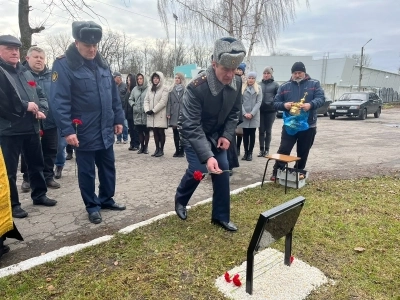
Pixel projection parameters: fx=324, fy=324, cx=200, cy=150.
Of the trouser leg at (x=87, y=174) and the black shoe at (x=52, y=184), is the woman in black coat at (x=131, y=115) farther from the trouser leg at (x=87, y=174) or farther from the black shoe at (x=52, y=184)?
the trouser leg at (x=87, y=174)

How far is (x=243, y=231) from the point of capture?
3.44 m

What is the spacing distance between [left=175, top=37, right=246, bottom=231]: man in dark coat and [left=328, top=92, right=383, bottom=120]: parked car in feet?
55.4

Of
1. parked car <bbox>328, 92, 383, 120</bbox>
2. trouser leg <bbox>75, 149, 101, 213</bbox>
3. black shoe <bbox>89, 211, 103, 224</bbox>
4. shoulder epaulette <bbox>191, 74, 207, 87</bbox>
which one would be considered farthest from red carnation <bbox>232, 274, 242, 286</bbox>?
parked car <bbox>328, 92, 383, 120</bbox>

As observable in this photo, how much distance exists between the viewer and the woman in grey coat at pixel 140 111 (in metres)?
7.48

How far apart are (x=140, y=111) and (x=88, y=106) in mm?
3964

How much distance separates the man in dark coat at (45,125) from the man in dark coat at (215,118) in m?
2.58

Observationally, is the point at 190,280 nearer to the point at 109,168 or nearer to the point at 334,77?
the point at 109,168

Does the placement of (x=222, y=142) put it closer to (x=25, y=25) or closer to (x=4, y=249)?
(x=4, y=249)

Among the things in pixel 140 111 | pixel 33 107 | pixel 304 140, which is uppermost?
pixel 33 107

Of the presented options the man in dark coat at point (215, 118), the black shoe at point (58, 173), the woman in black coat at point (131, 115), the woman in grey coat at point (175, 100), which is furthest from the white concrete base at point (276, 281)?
the woman in black coat at point (131, 115)

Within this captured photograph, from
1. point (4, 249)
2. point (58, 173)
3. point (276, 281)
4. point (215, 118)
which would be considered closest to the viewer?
point (276, 281)

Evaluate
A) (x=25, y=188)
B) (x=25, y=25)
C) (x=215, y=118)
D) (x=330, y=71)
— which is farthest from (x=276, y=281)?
(x=330, y=71)

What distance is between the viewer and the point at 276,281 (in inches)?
102

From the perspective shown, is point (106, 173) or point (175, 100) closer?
point (106, 173)
